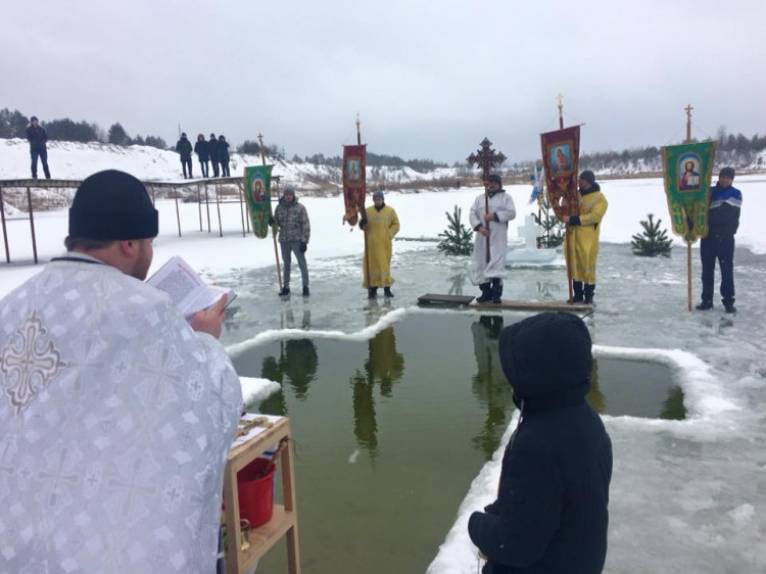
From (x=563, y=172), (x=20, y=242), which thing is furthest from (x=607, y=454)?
(x=20, y=242)

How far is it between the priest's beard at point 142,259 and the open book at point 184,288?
0.25m

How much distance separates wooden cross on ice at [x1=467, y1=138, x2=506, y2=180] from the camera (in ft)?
28.6

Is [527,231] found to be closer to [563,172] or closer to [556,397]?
[563,172]

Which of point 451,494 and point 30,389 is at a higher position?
point 30,389

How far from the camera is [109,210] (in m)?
1.68

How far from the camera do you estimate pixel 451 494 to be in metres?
3.67

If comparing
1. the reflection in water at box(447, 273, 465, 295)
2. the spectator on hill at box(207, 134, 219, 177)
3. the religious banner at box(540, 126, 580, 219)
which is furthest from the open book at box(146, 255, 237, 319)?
the spectator on hill at box(207, 134, 219, 177)

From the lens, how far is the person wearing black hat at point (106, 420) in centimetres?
150

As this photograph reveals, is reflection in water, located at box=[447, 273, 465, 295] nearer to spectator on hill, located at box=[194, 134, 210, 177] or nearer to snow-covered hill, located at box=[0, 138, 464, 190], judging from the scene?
spectator on hill, located at box=[194, 134, 210, 177]

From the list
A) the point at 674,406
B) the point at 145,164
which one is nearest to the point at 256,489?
the point at 674,406

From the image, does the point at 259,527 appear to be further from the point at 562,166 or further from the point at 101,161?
the point at 101,161

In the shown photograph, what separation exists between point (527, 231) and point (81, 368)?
44.5 feet

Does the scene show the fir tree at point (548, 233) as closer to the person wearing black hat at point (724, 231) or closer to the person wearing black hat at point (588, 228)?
the person wearing black hat at point (588, 228)

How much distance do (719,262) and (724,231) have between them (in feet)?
1.31
